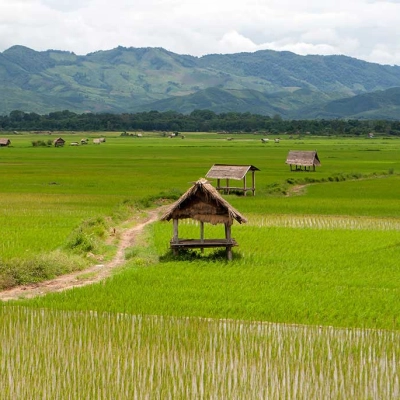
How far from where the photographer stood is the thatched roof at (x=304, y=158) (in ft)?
163

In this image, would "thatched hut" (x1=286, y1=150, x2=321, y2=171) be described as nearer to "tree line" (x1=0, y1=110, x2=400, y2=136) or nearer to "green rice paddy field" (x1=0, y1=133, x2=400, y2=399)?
"green rice paddy field" (x1=0, y1=133, x2=400, y2=399)

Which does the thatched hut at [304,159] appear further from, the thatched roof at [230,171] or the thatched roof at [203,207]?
the thatched roof at [203,207]

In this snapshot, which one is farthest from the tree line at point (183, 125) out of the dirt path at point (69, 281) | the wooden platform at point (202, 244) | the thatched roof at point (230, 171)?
the dirt path at point (69, 281)

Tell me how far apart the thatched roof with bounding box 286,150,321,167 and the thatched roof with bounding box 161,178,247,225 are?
107ft

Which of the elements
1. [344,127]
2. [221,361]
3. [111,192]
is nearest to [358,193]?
[111,192]

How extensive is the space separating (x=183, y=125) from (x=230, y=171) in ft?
408

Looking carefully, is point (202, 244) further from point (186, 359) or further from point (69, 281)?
point (186, 359)

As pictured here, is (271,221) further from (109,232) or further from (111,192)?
(111,192)

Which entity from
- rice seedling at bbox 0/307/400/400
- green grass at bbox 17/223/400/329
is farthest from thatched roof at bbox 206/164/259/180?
rice seedling at bbox 0/307/400/400

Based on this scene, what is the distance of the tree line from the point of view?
447ft

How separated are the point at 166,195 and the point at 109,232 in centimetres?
1016

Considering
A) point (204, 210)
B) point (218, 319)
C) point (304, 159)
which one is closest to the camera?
point (218, 319)

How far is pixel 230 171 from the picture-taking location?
3469cm

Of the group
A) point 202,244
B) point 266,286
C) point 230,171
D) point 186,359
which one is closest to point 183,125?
point 230,171
